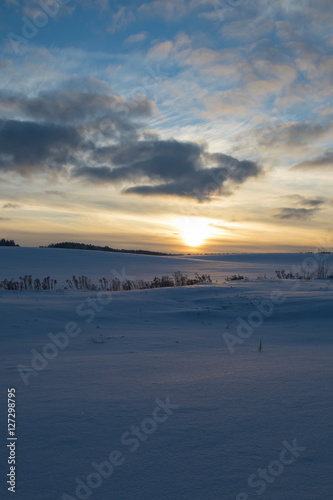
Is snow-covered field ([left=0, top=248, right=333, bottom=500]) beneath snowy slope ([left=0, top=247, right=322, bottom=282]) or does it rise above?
beneath

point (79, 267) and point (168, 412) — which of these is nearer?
point (168, 412)

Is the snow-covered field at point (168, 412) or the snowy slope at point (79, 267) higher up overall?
the snowy slope at point (79, 267)

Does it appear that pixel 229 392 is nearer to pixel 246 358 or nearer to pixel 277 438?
pixel 277 438

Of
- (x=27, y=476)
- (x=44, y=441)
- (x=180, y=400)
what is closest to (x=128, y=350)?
(x=180, y=400)

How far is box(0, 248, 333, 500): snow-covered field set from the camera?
2029 mm

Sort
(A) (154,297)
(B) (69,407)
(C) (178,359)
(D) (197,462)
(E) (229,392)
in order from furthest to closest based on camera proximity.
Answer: (A) (154,297) < (C) (178,359) < (E) (229,392) < (B) (69,407) < (D) (197,462)

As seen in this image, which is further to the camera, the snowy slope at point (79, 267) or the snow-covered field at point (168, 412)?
the snowy slope at point (79, 267)

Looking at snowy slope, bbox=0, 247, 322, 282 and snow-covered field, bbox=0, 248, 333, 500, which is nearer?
snow-covered field, bbox=0, 248, 333, 500

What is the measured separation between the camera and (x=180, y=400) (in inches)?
125

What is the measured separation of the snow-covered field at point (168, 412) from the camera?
2029 millimetres

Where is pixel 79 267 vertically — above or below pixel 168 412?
above

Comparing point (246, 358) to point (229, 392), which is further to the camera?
point (246, 358)

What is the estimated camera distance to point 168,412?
2939 mm

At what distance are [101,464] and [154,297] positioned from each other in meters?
8.78
